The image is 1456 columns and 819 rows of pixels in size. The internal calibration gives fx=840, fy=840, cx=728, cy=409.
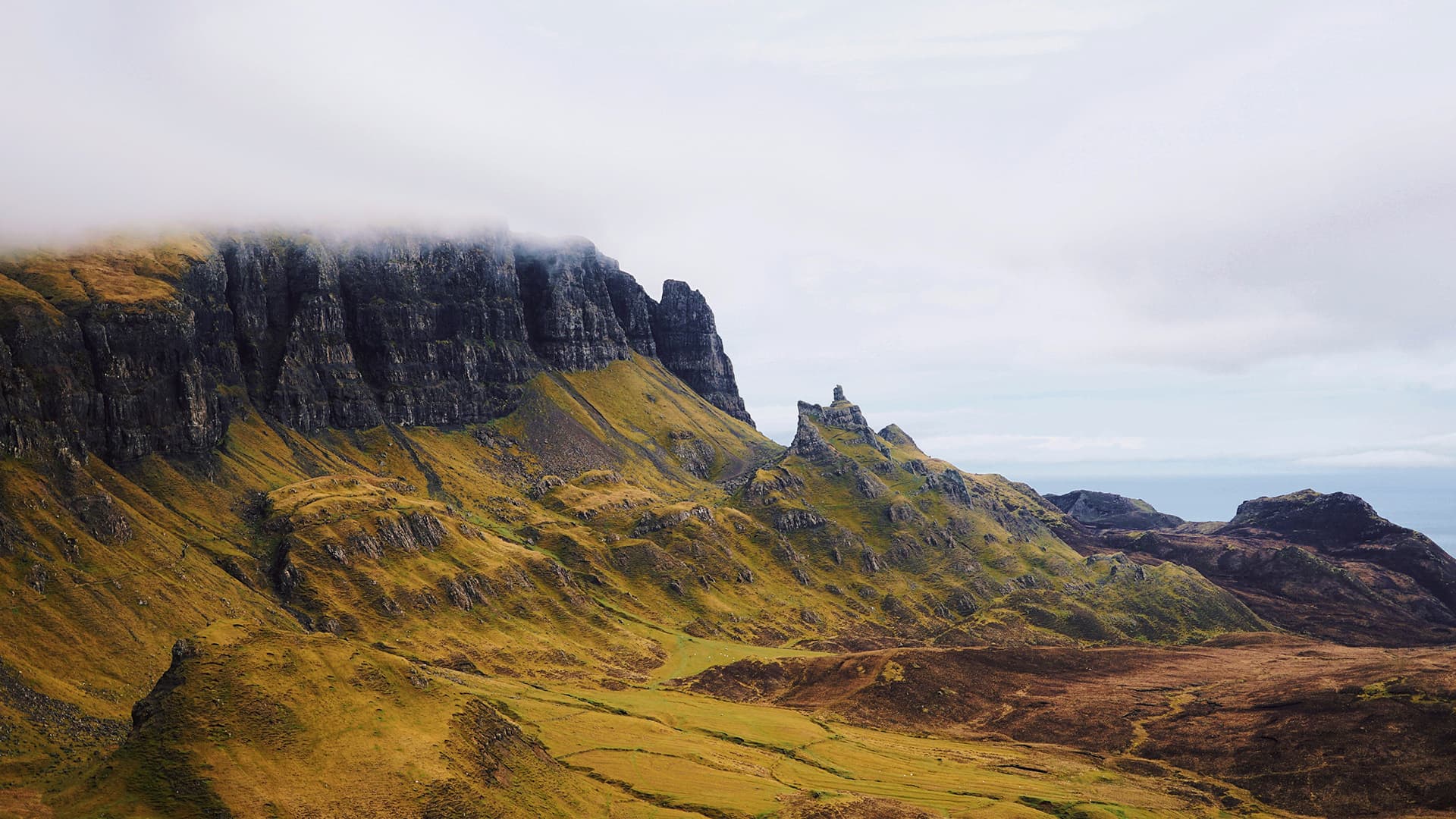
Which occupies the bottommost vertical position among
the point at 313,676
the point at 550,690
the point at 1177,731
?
the point at 550,690

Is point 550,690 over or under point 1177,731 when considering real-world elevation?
under

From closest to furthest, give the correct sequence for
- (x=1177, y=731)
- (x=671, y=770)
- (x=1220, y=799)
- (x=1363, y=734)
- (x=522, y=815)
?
(x=522, y=815) → (x=671, y=770) → (x=1220, y=799) → (x=1363, y=734) → (x=1177, y=731)

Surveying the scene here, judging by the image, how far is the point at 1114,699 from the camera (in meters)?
186

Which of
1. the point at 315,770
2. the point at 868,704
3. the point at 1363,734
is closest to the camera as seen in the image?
the point at 315,770

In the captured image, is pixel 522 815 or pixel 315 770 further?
pixel 522 815

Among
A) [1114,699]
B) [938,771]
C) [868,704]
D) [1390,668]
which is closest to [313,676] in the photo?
[938,771]

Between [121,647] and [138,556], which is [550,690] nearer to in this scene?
[121,647]

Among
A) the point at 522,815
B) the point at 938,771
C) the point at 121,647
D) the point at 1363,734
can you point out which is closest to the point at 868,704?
the point at 938,771

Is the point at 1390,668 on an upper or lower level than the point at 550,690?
upper

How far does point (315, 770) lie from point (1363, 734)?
524ft

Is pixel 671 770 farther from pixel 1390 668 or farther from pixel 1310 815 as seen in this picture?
pixel 1390 668

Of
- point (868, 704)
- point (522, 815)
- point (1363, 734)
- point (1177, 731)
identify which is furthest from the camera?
point (868, 704)

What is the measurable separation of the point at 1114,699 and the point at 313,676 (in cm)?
16564

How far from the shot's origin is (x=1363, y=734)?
14125cm
